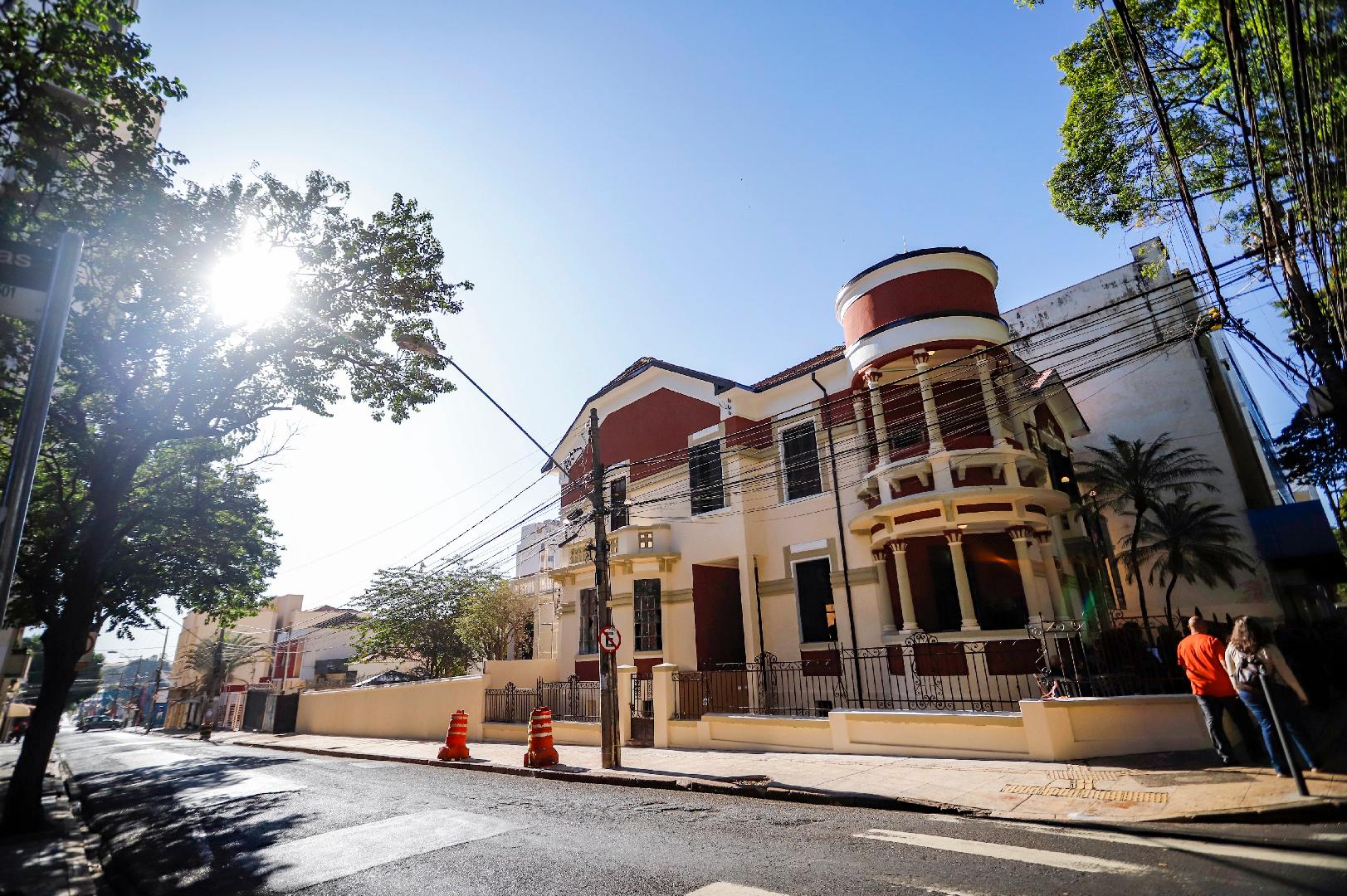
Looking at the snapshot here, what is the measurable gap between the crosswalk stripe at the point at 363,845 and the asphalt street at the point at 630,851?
0.03 meters

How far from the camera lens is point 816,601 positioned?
18.2 meters

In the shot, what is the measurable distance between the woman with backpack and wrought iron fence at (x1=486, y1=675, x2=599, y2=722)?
14085 millimetres

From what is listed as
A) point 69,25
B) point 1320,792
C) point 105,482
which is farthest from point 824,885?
point 105,482

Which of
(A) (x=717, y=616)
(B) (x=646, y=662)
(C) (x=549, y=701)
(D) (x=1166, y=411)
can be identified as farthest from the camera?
(D) (x=1166, y=411)

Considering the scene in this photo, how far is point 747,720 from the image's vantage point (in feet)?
45.0

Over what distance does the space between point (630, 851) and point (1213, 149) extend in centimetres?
1537

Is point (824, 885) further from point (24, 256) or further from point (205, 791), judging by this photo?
point (205, 791)

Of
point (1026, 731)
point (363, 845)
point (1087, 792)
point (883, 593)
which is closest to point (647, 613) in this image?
point (883, 593)

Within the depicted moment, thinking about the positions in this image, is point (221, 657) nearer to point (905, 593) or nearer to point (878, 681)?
point (878, 681)

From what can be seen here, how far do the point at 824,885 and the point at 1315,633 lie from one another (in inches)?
891

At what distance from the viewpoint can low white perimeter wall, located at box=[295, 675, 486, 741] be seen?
818 inches

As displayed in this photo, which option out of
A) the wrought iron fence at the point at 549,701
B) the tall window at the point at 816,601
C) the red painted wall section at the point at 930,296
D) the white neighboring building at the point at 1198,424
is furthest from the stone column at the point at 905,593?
the white neighboring building at the point at 1198,424

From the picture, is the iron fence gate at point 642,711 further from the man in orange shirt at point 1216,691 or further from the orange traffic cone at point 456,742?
the man in orange shirt at point 1216,691

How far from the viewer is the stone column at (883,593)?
16328 millimetres
